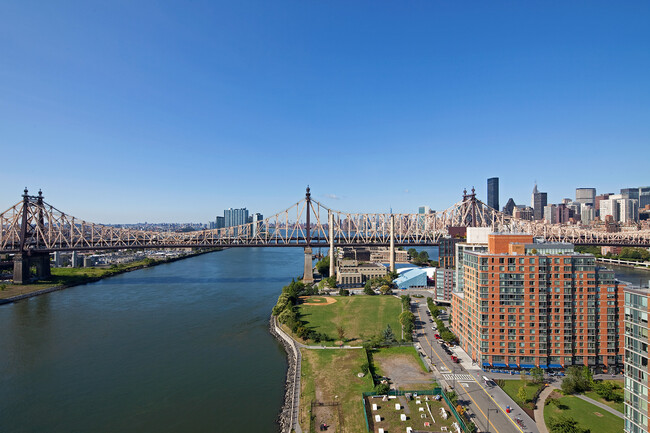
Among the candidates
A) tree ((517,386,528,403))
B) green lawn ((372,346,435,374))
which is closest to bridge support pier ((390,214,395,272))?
green lawn ((372,346,435,374))

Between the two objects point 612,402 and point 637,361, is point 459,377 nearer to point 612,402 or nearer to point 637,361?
point 612,402

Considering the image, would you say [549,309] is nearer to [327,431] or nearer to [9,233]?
[327,431]

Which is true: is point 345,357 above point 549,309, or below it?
below

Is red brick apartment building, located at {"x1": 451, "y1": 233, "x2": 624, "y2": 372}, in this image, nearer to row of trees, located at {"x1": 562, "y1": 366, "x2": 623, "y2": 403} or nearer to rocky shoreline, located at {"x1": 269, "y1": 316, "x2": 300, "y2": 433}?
row of trees, located at {"x1": 562, "y1": 366, "x2": 623, "y2": 403}

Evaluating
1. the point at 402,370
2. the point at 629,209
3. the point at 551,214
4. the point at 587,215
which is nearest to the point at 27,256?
the point at 402,370

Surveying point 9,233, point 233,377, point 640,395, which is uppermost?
point 9,233

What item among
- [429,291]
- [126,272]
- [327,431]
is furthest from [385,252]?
[327,431]

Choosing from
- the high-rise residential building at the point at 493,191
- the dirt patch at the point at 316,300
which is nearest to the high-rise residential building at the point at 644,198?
the high-rise residential building at the point at 493,191
